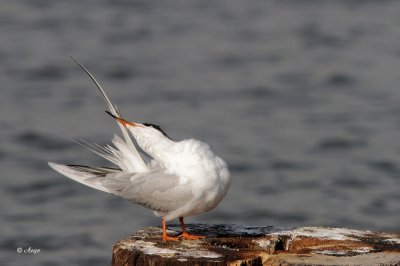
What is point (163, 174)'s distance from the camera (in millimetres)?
5949

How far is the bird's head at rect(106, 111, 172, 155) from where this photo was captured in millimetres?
5996

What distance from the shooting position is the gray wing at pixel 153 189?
5.84m

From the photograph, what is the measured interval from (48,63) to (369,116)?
15.7ft

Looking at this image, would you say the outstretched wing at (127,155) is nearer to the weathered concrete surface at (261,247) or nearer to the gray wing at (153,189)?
the gray wing at (153,189)

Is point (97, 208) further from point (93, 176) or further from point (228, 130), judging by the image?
point (93, 176)


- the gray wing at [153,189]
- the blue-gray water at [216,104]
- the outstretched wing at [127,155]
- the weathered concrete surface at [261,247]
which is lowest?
the weathered concrete surface at [261,247]

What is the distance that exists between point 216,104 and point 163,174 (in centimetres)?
716

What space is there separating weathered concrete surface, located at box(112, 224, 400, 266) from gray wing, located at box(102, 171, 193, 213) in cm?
20

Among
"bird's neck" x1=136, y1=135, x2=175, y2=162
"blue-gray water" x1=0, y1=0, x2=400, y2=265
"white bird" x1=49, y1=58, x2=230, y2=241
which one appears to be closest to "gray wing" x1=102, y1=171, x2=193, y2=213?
"white bird" x1=49, y1=58, x2=230, y2=241

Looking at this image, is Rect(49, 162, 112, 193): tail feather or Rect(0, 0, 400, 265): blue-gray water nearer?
Rect(49, 162, 112, 193): tail feather

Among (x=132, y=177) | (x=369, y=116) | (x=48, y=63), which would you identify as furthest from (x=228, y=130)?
(x=132, y=177)

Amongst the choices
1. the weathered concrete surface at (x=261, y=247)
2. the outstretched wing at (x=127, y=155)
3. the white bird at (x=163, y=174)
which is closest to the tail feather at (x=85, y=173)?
the white bird at (x=163, y=174)

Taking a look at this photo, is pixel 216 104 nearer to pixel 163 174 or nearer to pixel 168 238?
pixel 163 174

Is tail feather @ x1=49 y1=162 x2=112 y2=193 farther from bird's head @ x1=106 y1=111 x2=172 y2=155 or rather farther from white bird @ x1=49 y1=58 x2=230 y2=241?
bird's head @ x1=106 y1=111 x2=172 y2=155
